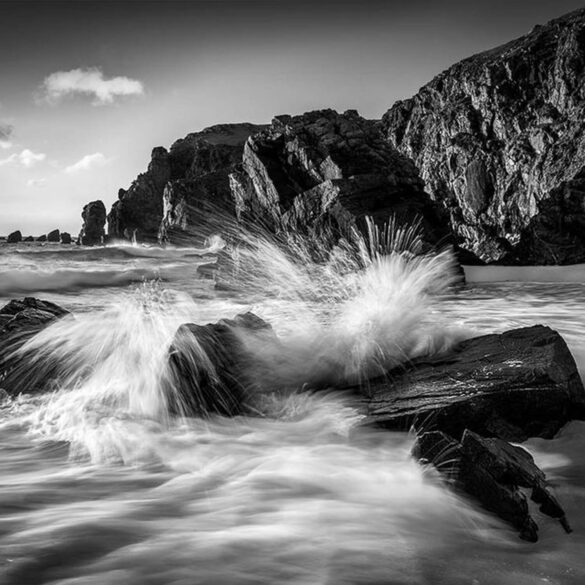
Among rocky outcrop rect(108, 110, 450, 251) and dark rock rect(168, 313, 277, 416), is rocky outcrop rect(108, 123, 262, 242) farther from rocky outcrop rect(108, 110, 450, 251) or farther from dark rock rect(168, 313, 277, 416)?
dark rock rect(168, 313, 277, 416)

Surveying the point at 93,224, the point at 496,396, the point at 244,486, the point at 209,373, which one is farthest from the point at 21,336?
the point at 93,224

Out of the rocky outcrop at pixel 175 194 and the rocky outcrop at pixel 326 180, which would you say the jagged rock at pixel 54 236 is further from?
the rocky outcrop at pixel 326 180

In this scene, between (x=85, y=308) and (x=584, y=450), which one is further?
(x=85, y=308)

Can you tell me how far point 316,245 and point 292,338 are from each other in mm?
13669

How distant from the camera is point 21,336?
5.58 m

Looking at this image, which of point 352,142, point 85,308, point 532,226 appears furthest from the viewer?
point 532,226

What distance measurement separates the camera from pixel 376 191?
18.4 metres

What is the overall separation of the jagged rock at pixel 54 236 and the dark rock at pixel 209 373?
5527 inches

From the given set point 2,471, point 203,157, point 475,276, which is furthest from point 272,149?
point 203,157

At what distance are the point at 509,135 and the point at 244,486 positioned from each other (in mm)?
66527

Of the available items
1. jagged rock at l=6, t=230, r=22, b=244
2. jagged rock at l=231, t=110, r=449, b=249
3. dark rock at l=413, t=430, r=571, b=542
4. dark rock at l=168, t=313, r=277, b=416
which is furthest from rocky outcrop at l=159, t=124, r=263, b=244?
jagged rock at l=6, t=230, r=22, b=244

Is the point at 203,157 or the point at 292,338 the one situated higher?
the point at 203,157

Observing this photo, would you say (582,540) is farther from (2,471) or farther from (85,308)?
(85,308)

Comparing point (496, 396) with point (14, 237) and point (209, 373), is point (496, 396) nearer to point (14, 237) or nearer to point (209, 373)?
point (209, 373)
